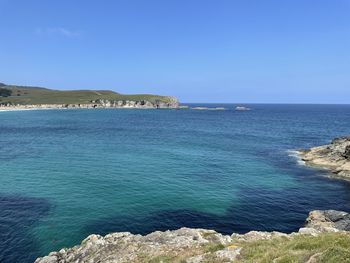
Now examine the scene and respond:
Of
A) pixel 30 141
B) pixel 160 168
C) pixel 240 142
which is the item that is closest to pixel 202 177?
pixel 160 168

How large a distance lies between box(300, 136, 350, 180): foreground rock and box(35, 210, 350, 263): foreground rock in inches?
1743

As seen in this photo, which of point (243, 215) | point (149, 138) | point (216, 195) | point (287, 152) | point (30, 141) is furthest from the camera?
point (149, 138)

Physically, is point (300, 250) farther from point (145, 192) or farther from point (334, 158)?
point (334, 158)

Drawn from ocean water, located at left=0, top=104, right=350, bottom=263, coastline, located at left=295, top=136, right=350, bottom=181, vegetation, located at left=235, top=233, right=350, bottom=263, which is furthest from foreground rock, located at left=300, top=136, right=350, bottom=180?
vegetation, located at left=235, top=233, right=350, bottom=263

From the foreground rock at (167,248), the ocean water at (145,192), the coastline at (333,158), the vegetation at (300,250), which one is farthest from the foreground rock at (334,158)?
the vegetation at (300,250)

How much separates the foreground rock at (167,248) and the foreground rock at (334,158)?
44270 millimetres

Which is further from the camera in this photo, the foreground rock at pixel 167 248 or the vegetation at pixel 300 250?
the foreground rock at pixel 167 248

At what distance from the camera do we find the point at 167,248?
26750mm

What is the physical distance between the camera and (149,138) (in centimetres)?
11750

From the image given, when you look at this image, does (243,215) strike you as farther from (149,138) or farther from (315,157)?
(149,138)

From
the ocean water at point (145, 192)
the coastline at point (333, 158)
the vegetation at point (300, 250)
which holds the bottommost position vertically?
the ocean water at point (145, 192)

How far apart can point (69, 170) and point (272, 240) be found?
4887 cm

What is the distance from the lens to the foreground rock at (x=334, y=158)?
6993 cm

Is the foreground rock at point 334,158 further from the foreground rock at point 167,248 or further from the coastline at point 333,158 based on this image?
the foreground rock at point 167,248
